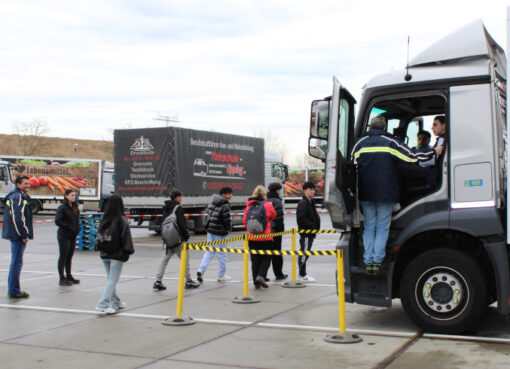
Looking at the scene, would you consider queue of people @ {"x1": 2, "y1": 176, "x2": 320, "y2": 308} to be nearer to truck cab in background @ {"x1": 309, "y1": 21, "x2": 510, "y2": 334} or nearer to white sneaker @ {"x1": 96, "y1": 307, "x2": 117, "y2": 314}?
white sneaker @ {"x1": 96, "y1": 307, "x2": 117, "y2": 314}

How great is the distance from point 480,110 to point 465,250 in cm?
154

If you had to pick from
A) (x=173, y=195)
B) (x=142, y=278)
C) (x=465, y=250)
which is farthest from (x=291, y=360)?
(x=142, y=278)

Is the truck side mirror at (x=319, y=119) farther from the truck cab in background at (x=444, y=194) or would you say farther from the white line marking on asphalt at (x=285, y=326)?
the white line marking on asphalt at (x=285, y=326)

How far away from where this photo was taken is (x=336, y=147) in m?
6.80

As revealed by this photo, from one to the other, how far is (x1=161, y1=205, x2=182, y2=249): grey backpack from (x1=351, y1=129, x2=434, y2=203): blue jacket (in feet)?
14.0

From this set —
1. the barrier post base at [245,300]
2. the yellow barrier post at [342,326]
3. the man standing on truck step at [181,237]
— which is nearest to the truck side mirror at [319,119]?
the yellow barrier post at [342,326]

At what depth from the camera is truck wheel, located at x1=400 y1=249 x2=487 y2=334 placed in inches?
252

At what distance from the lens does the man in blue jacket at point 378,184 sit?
677cm

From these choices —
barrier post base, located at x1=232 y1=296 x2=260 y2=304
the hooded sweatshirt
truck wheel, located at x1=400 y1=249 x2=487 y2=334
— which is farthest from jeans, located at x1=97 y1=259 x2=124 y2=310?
truck wheel, located at x1=400 y1=249 x2=487 y2=334

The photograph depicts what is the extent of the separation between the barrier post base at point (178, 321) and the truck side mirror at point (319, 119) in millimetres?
2756

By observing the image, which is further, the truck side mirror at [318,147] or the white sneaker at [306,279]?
the white sneaker at [306,279]

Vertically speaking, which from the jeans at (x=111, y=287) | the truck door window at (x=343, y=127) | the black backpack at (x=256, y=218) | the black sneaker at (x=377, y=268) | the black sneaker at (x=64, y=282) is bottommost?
the black sneaker at (x=64, y=282)

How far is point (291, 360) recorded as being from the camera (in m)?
5.78

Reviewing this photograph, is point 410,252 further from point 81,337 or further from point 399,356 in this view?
point 81,337
